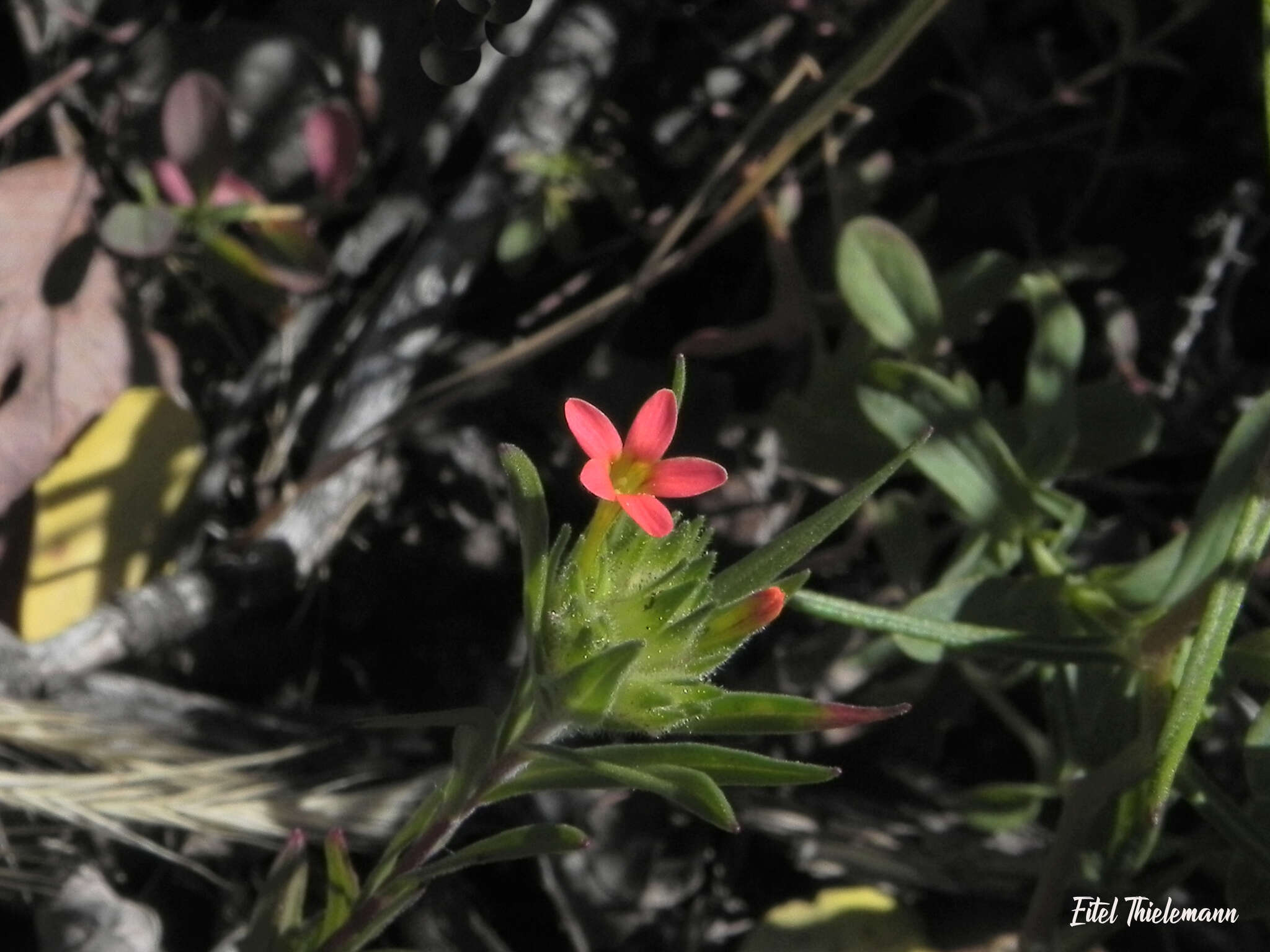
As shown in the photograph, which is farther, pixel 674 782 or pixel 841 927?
pixel 841 927

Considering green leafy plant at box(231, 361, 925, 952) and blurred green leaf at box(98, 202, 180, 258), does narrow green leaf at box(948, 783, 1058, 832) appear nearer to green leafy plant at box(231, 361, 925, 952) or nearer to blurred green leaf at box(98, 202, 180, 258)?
green leafy plant at box(231, 361, 925, 952)

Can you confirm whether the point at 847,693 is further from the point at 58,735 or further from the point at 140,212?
the point at 140,212

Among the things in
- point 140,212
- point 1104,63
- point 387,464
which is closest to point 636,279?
point 387,464

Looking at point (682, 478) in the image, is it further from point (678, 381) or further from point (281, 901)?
point (281, 901)

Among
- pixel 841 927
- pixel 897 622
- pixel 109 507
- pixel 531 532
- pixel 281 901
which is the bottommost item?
pixel 841 927

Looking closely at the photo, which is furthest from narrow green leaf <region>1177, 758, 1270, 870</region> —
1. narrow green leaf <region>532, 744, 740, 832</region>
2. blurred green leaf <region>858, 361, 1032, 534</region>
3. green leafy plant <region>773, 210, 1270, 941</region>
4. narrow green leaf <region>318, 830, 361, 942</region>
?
narrow green leaf <region>318, 830, 361, 942</region>

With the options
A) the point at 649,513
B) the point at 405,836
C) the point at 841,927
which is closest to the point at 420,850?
the point at 405,836

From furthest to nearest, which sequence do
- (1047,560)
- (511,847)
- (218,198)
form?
(218,198) → (1047,560) → (511,847)

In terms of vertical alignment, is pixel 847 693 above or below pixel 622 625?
below
